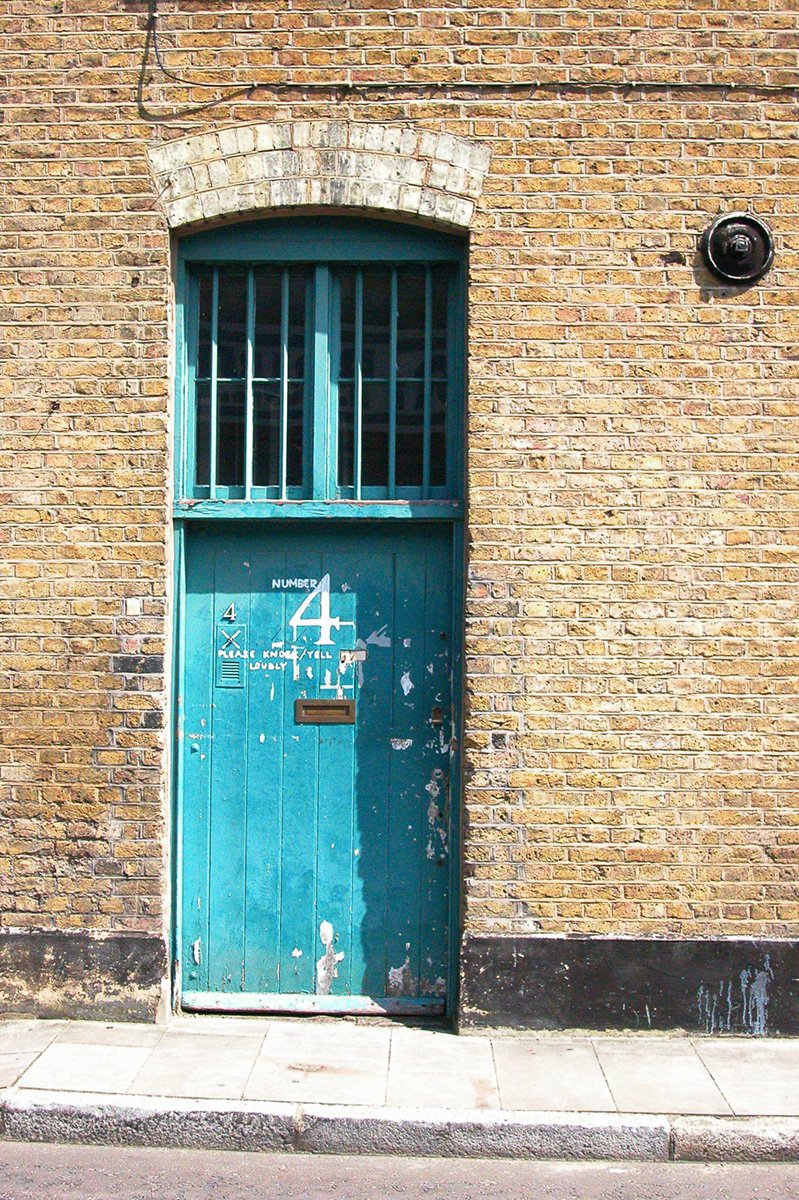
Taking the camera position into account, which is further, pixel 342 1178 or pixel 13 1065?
pixel 13 1065

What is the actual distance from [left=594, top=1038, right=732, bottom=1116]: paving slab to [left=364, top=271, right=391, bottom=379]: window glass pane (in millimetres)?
3488

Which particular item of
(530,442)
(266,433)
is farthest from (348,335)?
(530,442)

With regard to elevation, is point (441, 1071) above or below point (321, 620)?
below

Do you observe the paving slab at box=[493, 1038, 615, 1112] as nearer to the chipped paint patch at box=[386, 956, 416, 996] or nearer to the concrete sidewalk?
the concrete sidewalk

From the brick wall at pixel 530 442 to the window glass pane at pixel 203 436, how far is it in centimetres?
29

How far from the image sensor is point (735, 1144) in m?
4.64

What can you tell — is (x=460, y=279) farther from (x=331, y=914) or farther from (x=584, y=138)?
(x=331, y=914)

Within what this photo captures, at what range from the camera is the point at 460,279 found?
5938 mm

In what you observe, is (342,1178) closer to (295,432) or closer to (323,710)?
(323,710)

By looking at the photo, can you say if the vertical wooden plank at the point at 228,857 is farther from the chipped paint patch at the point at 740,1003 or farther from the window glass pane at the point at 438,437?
the chipped paint patch at the point at 740,1003

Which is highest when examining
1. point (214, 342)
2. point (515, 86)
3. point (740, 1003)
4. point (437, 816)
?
point (515, 86)

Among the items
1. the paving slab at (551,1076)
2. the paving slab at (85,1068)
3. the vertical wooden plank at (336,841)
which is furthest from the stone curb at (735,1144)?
the paving slab at (85,1068)

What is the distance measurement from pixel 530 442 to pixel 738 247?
138 centimetres

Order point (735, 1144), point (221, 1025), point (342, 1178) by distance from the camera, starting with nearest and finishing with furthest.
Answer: point (342, 1178)
point (735, 1144)
point (221, 1025)
